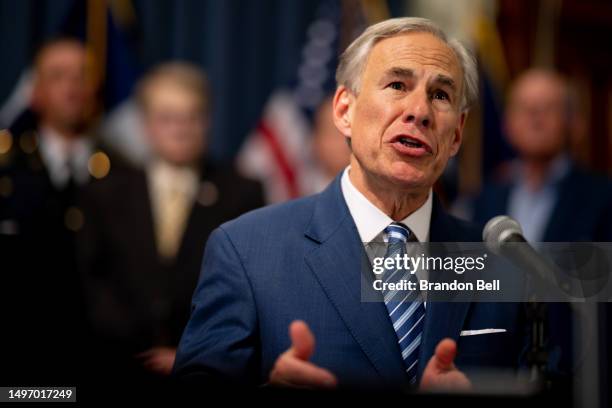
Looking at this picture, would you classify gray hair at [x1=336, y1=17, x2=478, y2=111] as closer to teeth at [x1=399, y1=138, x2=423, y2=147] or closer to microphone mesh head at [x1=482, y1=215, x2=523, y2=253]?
teeth at [x1=399, y1=138, x2=423, y2=147]

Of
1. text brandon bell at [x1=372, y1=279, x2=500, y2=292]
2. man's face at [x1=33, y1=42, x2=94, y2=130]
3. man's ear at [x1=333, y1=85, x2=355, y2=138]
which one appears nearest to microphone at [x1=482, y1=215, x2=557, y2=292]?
text brandon bell at [x1=372, y1=279, x2=500, y2=292]

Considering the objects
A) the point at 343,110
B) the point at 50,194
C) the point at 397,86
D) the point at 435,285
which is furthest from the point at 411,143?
the point at 50,194

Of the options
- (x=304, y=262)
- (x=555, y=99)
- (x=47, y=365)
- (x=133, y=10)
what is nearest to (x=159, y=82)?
(x=133, y=10)

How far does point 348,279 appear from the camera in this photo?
2205 millimetres

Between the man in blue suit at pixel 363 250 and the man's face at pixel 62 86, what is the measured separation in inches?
88.3

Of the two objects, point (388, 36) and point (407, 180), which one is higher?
point (388, 36)

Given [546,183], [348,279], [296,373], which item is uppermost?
[546,183]

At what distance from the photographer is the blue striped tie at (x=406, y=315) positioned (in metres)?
2.17

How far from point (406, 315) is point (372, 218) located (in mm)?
273

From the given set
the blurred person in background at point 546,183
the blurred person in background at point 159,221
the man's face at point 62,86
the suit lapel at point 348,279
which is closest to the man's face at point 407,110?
the suit lapel at point 348,279

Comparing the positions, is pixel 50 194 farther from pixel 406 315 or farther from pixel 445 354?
pixel 445 354

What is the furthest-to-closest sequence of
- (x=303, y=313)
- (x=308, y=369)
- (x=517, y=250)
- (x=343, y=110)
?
(x=343, y=110) → (x=303, y=313) → (x=517, y=250) → (x=308, y=369)

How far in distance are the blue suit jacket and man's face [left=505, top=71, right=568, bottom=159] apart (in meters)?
2.24

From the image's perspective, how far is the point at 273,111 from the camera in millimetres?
5480
